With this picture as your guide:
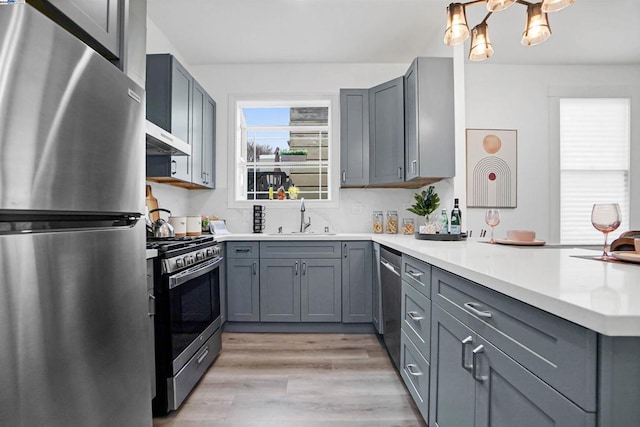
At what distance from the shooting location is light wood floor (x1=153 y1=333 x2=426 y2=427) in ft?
5.64

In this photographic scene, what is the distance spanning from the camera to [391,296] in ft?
7.44

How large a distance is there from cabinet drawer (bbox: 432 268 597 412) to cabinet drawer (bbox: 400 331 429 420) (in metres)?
0.60

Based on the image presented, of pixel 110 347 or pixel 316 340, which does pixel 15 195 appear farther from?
pixel 316 340

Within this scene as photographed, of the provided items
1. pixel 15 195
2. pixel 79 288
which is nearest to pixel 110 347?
pixel 79 288

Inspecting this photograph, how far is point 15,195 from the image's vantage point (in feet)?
2.18

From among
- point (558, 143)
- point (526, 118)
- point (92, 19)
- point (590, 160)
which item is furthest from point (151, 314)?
point (590, 160)

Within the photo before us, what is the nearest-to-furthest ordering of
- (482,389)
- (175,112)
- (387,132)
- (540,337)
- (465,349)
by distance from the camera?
1. (540,337)
2. (482,389)
3. (465,349)
4. (175,112)
5. (387,132)

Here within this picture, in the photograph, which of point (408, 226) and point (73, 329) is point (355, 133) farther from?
point (73, 329)

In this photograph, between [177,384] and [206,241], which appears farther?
[206,241]

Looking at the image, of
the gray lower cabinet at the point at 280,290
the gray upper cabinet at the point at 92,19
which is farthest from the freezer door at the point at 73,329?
the gray lower cabinet at the point at 280,290

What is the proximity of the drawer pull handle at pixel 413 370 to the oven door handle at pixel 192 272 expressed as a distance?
137cm

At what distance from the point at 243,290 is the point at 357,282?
1.06 m

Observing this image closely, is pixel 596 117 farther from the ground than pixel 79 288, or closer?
farther from the ground

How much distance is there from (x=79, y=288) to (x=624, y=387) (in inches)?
47.5
